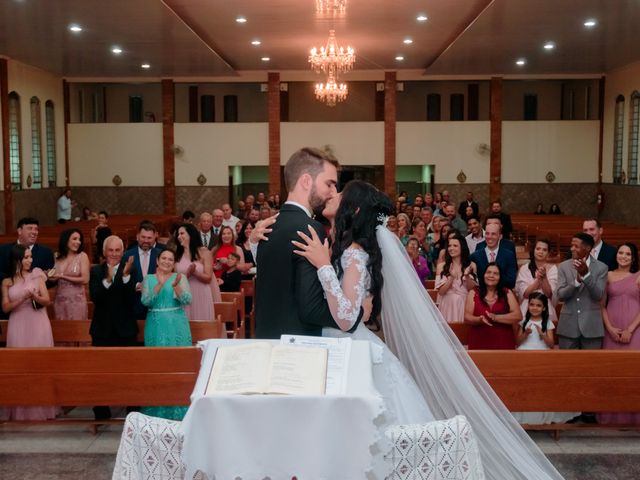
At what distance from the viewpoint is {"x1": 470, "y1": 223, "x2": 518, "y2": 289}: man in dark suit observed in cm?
784

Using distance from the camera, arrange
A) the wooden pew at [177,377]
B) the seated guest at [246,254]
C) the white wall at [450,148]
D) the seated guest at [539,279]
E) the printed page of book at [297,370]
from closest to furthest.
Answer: the printed page of book at [297,370] → the wooden pew at [177,377] → the seated guest at [539,279] → the seated guest at [246,254] → the white wall at [450,148]

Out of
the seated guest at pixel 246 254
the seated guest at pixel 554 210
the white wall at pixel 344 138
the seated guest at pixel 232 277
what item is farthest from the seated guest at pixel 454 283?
the white wall at pixel 344 138

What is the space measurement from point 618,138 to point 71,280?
19468 mm

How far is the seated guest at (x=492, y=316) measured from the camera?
653 cm

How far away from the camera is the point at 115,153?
82.1 ft

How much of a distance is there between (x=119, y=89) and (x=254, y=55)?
7.92 m

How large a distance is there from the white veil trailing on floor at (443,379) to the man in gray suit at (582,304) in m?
3.05

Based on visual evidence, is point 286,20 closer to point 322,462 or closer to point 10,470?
point 10,470

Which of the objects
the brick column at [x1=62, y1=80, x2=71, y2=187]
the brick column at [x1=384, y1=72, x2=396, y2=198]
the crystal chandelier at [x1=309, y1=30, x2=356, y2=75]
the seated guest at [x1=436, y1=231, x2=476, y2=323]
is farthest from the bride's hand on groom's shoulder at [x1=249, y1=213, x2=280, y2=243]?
the brick column at [x1=62, y1=80, x2=71, y2=187]

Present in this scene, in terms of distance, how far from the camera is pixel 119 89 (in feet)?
91.0

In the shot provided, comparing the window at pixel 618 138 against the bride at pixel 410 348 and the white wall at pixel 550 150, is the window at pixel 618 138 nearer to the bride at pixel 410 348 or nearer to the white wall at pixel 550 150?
the white wall at pixel 550 150

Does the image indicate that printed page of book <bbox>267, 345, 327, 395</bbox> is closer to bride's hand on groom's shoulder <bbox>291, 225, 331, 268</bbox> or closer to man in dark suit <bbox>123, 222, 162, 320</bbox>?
bride's hand on groom's shoulder <bbox>291, 225, 331, 268</bbox>

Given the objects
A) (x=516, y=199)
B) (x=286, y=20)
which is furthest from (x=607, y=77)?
(x=286, y=20)

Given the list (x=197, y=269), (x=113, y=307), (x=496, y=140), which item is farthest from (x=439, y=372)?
(x=496, y=140)
